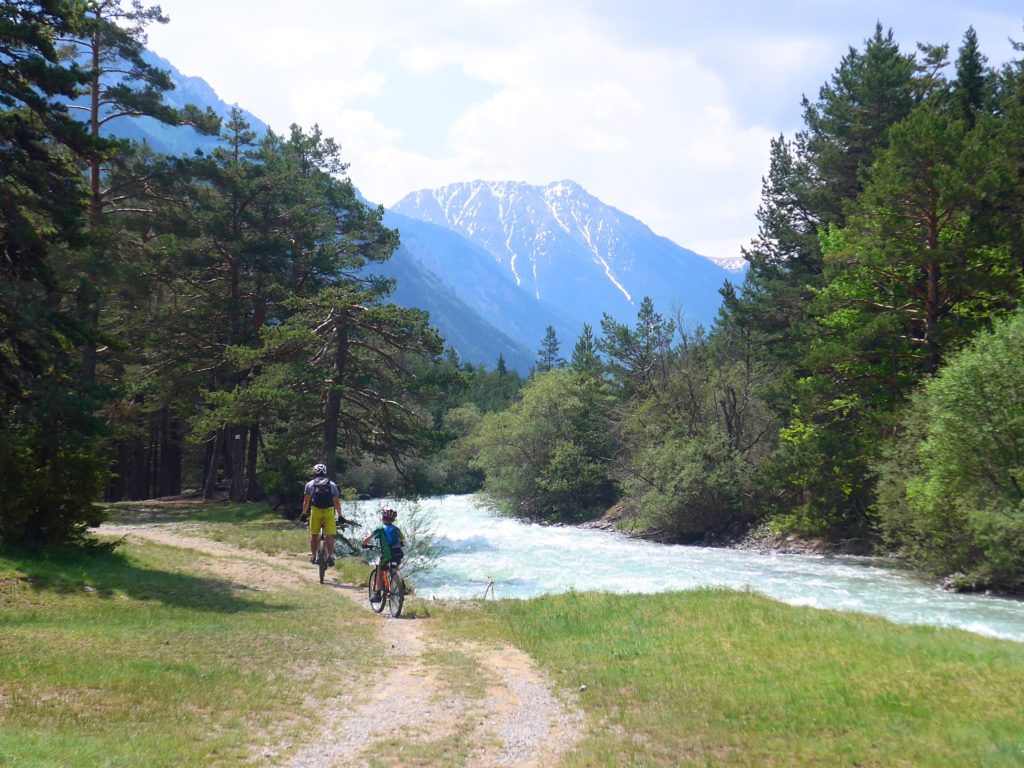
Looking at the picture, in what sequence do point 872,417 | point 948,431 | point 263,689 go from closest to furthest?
point 263,689 < point 948,431 < point 872,417

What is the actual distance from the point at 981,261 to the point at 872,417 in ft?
22.6

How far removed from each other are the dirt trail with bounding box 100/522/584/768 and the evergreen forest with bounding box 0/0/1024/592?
8.87 meters

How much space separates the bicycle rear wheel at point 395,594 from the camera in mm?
A: 14859

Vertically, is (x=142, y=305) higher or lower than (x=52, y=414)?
higher

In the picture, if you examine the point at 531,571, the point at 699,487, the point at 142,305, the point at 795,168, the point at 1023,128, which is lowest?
the point at 531,571

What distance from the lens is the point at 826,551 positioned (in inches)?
1319

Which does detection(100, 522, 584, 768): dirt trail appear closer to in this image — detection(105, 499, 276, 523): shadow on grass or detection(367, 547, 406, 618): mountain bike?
detection(367, 547, 406, 618): mountain bike

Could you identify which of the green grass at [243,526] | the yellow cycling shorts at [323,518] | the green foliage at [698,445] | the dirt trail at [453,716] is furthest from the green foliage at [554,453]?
the dirt trail at [453,716]

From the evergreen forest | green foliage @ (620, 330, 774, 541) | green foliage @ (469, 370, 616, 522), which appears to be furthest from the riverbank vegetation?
green foliage @ (469, 370, 616, 522)

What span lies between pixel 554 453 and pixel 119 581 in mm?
38758

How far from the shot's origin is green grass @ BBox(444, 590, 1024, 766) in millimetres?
7352

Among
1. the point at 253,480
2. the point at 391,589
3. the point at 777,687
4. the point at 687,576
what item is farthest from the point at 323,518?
the point at 253,480

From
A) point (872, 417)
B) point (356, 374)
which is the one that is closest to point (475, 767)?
point (356, 374)

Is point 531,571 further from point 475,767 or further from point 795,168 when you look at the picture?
point 795,168
